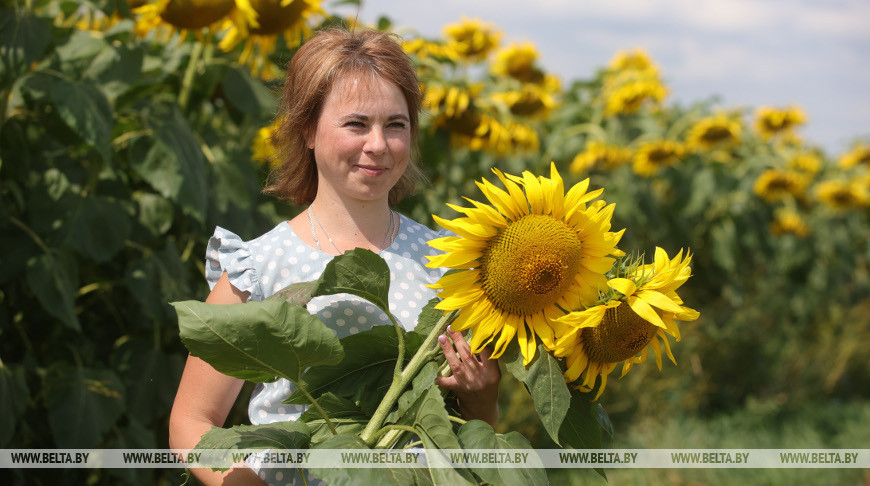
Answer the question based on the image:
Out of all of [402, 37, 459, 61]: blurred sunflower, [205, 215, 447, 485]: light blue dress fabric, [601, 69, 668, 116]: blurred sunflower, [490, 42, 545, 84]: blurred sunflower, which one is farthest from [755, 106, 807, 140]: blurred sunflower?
[205, 215, 447, 485]: light blue dress fabric

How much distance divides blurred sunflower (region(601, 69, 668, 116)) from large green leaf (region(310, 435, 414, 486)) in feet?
13.8

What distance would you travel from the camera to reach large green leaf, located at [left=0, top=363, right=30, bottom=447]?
6.26 ft

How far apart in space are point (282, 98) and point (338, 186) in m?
0.30

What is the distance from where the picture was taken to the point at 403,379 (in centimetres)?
109

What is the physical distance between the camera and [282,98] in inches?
60.5

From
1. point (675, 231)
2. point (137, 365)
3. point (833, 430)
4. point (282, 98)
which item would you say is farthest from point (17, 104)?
point (833, 430)

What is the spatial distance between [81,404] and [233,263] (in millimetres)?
1053

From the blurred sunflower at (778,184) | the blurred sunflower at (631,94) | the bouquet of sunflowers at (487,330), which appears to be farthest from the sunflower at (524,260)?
the blurred sunflower at (778,184)

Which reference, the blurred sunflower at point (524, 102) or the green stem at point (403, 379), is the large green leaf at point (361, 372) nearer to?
the green stem at point (403, 379)

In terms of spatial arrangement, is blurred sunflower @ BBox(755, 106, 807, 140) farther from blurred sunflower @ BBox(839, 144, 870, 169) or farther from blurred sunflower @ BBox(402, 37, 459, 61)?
blurred sunflower @ BBox(402, 37, 459, 61)

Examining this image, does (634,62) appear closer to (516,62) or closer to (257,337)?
(516,62)

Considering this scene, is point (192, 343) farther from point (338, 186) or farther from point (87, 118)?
point (87, 118)

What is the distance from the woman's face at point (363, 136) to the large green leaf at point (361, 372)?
0.27m

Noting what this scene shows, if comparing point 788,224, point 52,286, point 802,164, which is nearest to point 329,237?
point 52,286
